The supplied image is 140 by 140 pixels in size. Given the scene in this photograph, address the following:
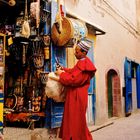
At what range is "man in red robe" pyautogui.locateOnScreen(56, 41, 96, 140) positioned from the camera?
4.28m

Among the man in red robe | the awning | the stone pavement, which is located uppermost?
the awning

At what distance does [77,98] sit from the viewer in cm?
432

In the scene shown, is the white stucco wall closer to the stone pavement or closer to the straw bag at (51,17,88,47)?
the stone pavement

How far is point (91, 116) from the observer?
777 centimetres

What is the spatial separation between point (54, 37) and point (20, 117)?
4.78ft

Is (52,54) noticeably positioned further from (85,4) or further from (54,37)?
(85,4)

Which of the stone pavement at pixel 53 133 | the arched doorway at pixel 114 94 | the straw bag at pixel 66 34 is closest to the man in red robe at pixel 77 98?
the stone pavement at pixel 53 133

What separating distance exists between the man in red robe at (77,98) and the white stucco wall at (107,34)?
2507 millimetres

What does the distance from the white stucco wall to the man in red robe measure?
2.51 meters

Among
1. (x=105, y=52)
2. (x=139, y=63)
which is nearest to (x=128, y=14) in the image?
(x=139, y=63)

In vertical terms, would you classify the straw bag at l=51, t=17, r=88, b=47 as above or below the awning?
below

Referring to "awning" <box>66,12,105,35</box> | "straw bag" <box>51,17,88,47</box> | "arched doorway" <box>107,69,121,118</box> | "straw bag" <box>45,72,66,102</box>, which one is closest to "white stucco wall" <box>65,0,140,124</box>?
"awning" <box>66,12,105,35</box>

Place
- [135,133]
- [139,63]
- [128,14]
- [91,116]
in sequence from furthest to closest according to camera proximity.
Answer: [139,63] → [128,14] → [91,116] → [135,133]

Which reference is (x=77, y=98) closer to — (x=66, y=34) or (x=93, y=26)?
(x=66, y=34)
